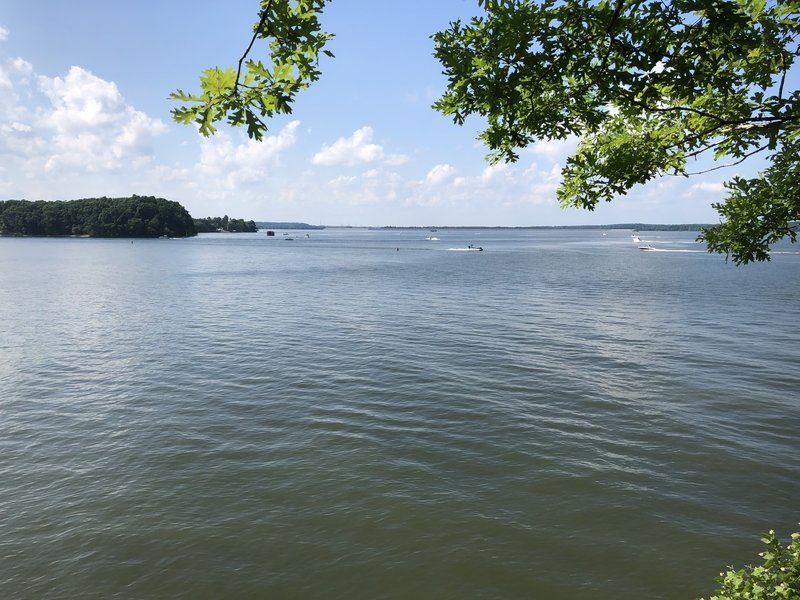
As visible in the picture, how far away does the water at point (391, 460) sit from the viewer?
12.7 metres

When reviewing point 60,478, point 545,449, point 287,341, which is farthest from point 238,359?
point 545,449

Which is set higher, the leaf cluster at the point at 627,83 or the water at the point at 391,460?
the leaf cluster at the point at 627,83

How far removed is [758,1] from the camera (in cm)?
734

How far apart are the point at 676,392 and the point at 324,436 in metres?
16.5

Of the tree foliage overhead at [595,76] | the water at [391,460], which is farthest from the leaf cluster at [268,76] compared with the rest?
the water at [391,460]

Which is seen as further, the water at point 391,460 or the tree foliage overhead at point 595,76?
the water at point 391,460

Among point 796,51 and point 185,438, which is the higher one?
point 796,51

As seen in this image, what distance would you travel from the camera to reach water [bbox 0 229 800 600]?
12711mm

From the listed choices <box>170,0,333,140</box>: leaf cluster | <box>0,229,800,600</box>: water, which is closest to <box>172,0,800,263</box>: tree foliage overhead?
<box>170,0,333,140</box>: leaf cluster

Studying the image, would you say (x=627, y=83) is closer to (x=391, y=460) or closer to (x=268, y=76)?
(x=268, y=76)

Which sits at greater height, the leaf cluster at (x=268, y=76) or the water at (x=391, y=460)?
the leaf cluster at (x=268, y=76)

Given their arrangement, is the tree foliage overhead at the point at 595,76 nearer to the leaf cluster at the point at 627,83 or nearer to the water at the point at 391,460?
the leaf cluster at the point at 627,83

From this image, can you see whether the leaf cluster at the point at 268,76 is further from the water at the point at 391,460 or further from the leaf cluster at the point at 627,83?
the water at the point at 391,460

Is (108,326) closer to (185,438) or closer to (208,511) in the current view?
(185,438)
